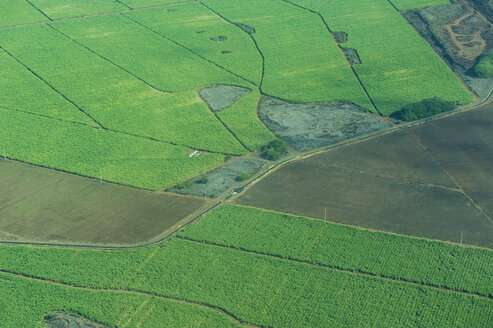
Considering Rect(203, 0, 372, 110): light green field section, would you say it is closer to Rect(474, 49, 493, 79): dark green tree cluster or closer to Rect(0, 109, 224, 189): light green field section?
Rect(474, 49, 493, 79): dark green tree cluster

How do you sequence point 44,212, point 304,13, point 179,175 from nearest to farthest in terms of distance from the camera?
point 44,212, point 179,175, point 304,13

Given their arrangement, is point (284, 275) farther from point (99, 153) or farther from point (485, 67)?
point (485, 67)

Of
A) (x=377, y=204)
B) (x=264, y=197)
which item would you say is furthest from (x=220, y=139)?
(x=377, y=204)

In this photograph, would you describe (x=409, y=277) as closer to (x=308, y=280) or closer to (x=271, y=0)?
(x=308, y=280)

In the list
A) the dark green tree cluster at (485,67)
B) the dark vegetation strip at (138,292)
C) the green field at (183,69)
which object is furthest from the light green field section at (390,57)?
the dark vegetation strip at (138,292)

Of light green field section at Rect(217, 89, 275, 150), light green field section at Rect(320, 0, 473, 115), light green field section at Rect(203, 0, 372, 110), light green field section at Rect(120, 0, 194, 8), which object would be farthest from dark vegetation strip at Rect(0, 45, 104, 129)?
light green field section at Rect(320, 0, 473, 115)

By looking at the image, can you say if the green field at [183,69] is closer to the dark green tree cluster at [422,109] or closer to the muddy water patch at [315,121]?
the muddy water patch at [315,121]

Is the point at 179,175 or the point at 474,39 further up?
the point at 474,39

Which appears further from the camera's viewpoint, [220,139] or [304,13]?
[304,13]
